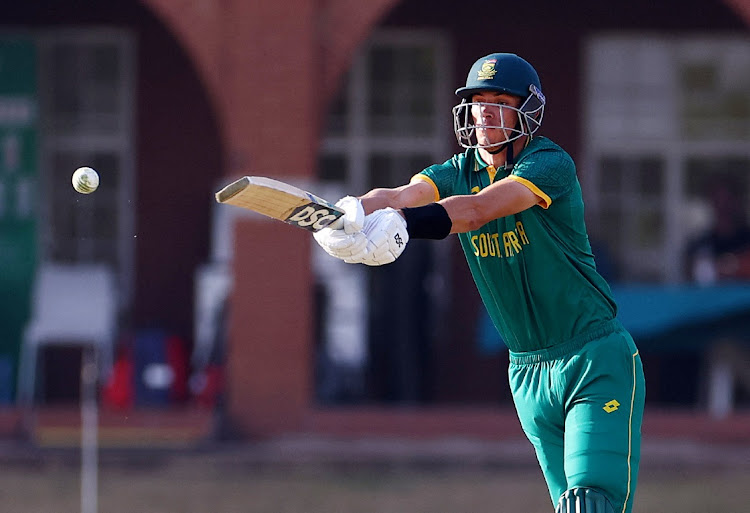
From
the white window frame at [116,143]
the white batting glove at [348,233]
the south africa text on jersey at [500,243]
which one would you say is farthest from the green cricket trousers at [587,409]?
the white window frame at [116,143]

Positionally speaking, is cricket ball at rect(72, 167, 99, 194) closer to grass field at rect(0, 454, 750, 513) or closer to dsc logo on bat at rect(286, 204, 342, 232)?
dsc logo on bat at rect(286, 204, 342, 232)

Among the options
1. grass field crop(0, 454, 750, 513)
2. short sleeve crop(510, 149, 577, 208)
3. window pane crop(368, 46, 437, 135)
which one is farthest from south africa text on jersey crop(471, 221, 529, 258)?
window pane crop(368, 46, 437, 135)

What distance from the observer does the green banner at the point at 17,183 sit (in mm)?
14148

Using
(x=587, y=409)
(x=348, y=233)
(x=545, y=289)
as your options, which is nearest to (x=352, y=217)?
(x=348, y=233)

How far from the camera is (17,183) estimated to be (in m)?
14.3

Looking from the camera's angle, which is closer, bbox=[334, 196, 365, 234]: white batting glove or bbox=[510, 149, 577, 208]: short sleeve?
bbox=[334, 196, 365, 234]: white batting glove

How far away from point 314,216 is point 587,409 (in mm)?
1320

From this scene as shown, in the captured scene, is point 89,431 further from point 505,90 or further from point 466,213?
point 466,213

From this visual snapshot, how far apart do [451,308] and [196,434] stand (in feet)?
9.33

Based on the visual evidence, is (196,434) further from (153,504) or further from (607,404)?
(607,404)

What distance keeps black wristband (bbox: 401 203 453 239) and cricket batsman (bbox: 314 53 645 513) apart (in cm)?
18

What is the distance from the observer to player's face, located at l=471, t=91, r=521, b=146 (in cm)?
557

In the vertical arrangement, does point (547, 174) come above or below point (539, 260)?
above

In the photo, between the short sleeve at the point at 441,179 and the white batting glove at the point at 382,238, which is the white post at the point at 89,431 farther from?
the white batting glove at the point at 382,238
